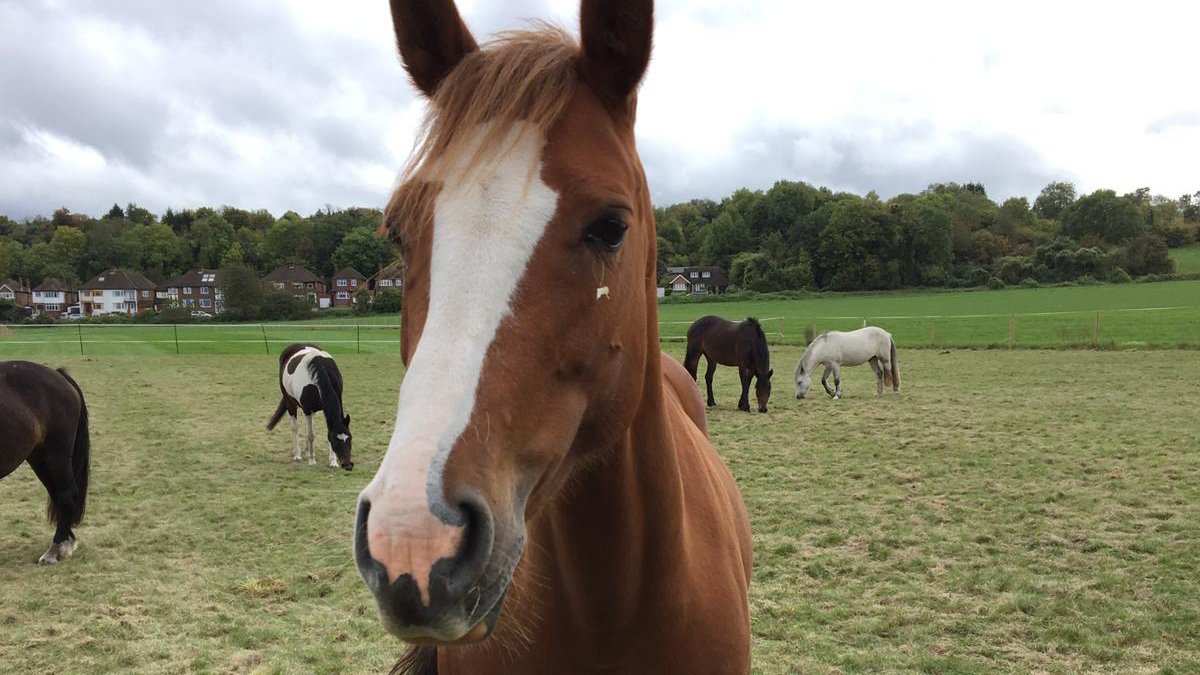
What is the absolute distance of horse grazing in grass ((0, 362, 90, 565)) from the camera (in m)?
6.02

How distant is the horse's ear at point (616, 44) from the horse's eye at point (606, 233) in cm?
37

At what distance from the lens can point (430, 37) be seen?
1594 millimetres

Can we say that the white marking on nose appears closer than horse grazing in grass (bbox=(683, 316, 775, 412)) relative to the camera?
Yes

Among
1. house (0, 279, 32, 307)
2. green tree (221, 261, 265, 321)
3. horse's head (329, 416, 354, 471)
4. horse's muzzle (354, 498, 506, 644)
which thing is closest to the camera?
horse's muzzle (354, 498, 506, 644)

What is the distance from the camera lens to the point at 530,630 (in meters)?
1.78

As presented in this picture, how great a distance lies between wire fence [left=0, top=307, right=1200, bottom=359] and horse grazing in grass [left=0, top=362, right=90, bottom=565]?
2095 cm

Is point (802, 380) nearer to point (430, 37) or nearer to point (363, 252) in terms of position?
point (363, 252)

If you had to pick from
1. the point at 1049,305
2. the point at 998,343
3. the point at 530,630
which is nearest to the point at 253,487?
the point at 530,630

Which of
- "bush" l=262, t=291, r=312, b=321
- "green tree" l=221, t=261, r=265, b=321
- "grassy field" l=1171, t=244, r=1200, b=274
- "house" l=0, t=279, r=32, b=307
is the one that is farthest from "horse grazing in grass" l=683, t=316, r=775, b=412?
"house" l=0, t=279, r=32, b=307

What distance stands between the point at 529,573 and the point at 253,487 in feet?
27.6

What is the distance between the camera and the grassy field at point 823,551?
4426 mm

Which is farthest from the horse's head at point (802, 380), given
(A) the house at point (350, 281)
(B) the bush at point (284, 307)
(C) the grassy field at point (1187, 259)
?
(C) the grassy field at point (1187, 259)

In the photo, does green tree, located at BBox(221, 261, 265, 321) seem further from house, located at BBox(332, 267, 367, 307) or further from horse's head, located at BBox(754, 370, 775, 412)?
horse's head, located at BBox(754, 370, 775, 412)

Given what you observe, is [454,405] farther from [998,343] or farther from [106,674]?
[998,343]
